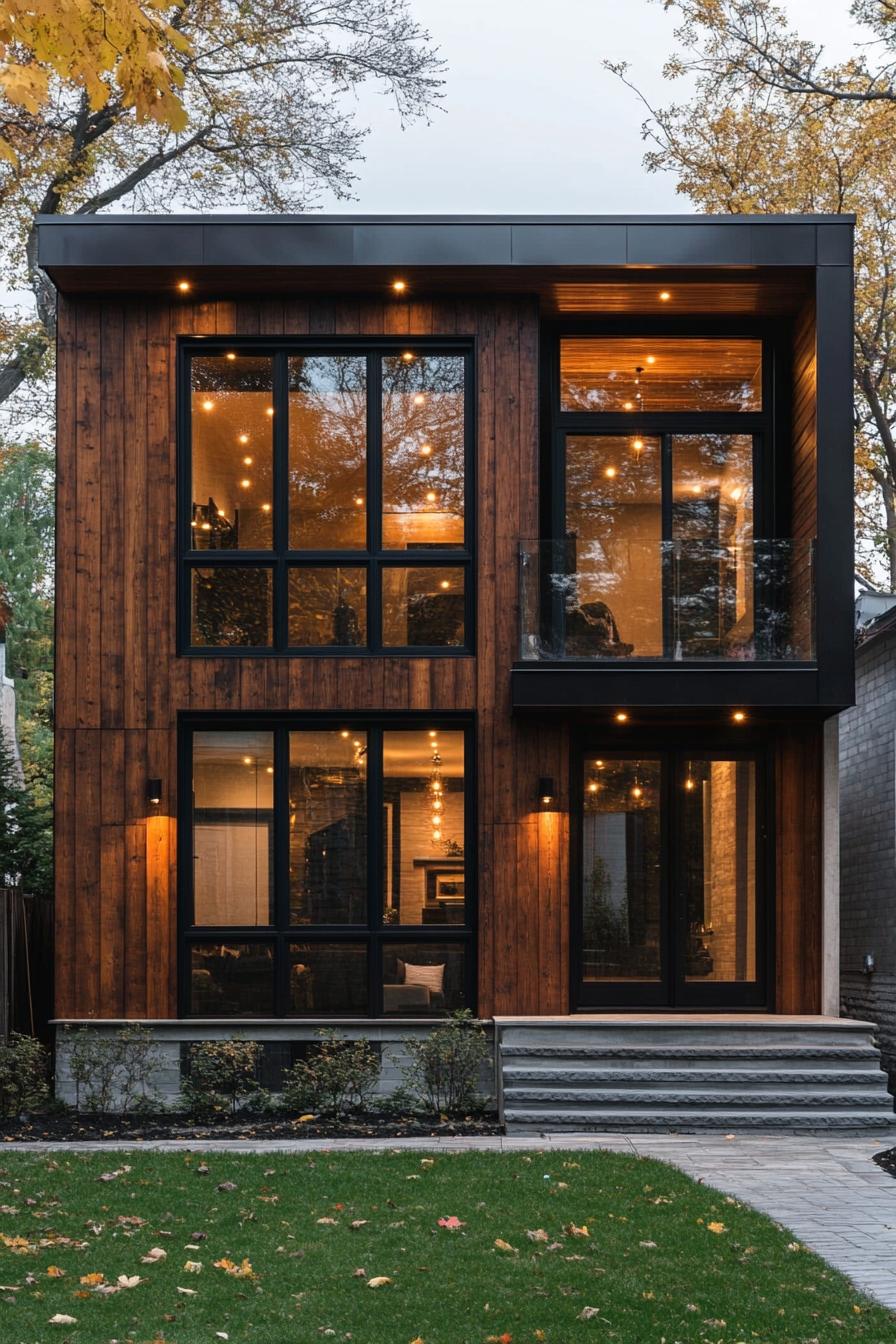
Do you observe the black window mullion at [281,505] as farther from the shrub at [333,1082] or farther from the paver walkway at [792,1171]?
the paver walkway at [792,1171]

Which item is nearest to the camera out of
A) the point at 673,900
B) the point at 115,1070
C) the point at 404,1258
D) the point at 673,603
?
the point at 404,1258

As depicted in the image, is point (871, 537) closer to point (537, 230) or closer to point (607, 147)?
point (537, 230)

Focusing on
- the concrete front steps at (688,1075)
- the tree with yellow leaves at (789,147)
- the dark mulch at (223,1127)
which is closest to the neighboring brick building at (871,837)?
the concrete front steps at (688,1075)

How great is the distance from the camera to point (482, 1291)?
5543 mm

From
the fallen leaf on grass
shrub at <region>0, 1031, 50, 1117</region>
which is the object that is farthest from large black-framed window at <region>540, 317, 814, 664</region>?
the fallen leaf on grass

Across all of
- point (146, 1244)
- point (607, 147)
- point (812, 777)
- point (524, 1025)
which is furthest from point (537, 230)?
point (607, 147)

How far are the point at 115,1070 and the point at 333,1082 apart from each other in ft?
6.05

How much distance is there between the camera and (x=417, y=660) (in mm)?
11086

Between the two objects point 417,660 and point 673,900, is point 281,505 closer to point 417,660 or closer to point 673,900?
point 417,660

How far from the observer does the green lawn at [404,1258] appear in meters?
5.14

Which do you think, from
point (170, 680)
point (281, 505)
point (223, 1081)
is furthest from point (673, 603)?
point (223, 1081)

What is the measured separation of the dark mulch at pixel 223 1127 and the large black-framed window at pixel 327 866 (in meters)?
1.04

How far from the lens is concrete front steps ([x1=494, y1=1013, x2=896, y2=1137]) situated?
9.70 meters

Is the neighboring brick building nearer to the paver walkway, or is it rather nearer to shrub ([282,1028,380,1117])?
the paver walkway
